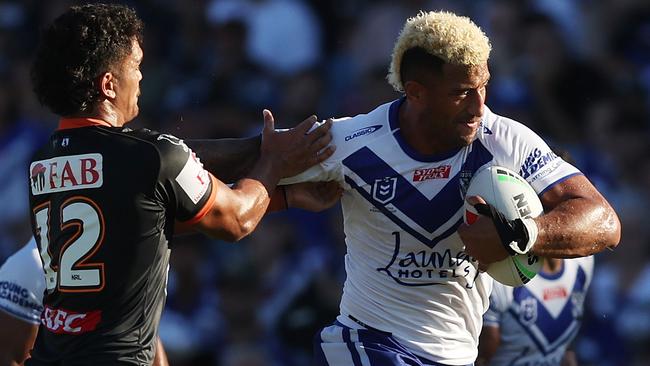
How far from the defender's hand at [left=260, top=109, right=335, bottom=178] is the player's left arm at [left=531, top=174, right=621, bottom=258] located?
105cm

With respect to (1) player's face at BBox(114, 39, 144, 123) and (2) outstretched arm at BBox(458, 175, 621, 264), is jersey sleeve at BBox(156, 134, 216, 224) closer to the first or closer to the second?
(1) player's face at BBox(114, 39, 144, 123)

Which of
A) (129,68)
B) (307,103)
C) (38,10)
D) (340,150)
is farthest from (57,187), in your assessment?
(38,10)

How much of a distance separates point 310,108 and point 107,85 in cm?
599

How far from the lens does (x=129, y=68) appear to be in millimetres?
5520

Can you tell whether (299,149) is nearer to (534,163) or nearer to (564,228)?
(534,163)

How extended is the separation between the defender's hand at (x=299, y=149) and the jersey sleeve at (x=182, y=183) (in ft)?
2.14

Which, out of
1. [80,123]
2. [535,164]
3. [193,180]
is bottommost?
[535,164]

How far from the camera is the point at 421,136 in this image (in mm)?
5980

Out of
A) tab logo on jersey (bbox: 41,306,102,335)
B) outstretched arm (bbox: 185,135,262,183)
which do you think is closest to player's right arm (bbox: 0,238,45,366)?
outstretched arm (bbox: 185,135,262,183)

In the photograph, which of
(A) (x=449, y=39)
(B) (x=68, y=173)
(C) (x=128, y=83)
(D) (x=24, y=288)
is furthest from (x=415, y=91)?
(D) (x=24, y=288)

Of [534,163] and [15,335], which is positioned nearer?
[534,163]

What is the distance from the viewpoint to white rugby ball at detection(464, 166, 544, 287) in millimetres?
5504

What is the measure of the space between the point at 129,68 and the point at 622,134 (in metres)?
5.90

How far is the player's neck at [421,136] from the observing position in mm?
5941
